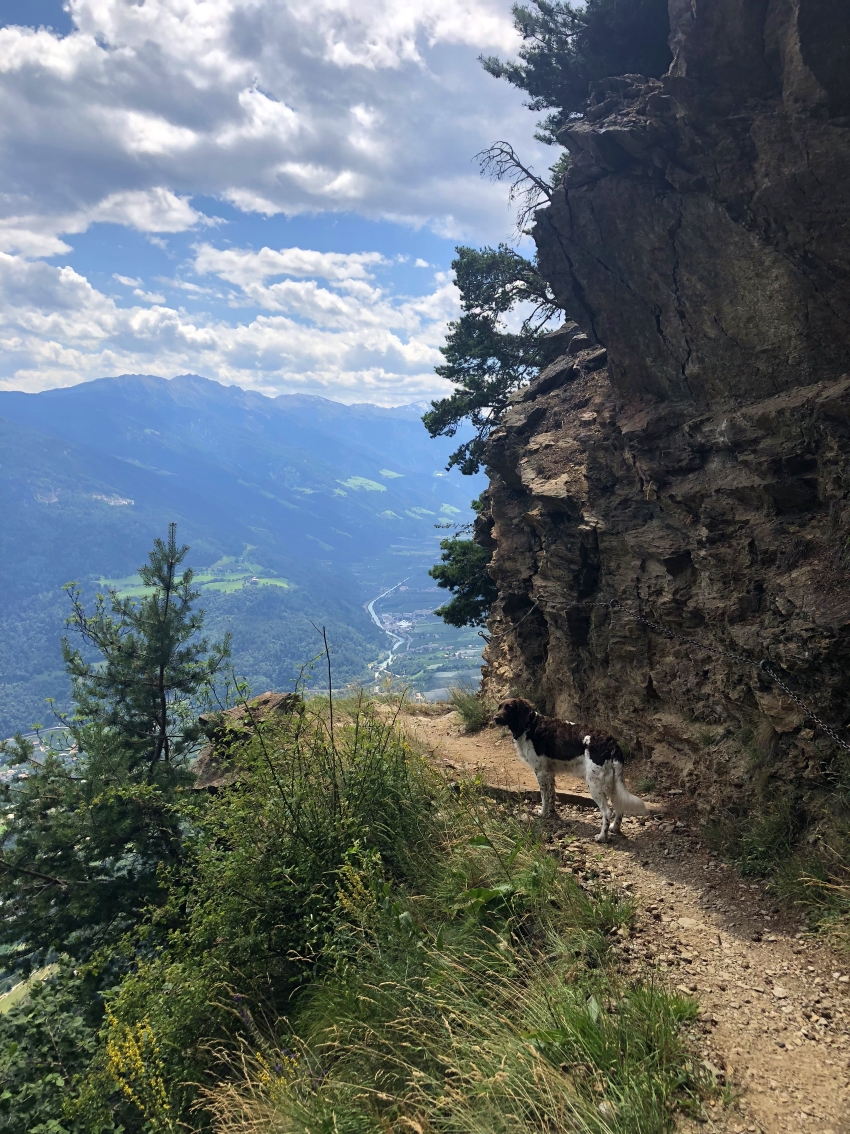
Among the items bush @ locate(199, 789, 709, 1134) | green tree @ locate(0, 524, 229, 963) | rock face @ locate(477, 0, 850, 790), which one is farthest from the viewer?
green tree @ locate(0, 524, 229, 963)

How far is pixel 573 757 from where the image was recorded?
7148 mm

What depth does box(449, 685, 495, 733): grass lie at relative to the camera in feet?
41.6

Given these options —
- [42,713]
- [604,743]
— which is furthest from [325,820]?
[42,713]

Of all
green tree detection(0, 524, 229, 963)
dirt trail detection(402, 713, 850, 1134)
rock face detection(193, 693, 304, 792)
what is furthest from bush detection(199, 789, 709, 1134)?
rock face detection(193, 693, 304, 792)

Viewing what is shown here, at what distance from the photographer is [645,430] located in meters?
8.69

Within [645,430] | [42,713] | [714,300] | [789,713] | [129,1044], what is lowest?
[42,713]

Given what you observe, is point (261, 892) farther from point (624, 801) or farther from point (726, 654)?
point (726, 654)

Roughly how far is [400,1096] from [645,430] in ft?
26.0

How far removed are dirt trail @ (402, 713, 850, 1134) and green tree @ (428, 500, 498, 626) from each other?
11.3 metres

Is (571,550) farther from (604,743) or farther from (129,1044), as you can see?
(129,1044)

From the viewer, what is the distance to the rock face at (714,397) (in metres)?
6.29

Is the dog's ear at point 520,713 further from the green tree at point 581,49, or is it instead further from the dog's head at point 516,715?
the green tree at point 581,49

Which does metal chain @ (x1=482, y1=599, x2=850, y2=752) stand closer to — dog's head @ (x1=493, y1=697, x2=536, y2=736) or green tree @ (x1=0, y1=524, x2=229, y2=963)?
dog's head @ (x1=493, y1=697, x2=536, y2=736)

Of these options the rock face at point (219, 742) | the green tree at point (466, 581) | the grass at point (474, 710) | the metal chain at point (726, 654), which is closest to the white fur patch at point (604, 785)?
the metal chain at point (726, 654)
